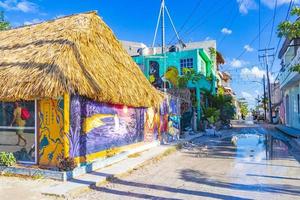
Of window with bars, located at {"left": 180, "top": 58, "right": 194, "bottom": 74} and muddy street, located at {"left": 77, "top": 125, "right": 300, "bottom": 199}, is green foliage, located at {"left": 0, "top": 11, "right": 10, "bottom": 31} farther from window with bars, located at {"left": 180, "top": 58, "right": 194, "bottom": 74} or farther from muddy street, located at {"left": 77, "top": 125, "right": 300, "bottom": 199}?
muddy street, located at {"left": 77, "top": 125, "right": 300, "bottom": 199}

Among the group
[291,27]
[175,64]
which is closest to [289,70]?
[291,27]

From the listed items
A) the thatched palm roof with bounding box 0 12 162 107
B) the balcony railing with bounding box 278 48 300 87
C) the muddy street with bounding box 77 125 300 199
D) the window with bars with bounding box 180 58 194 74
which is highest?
the window with bars with bounding box 180 58 194 74

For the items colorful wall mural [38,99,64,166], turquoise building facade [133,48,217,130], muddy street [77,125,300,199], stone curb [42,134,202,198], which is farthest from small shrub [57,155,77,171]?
turquoise building facade [133,48,217,130]

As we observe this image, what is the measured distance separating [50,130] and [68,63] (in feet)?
6.83

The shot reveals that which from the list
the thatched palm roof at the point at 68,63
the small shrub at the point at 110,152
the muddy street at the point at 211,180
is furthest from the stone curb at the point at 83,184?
the thatched palm roof at the point at 68,63

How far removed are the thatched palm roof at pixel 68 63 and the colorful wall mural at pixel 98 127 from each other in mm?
552

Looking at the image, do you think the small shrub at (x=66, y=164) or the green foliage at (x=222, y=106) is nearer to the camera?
the small shrub at (x=66, y=164)

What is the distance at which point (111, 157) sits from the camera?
37.5ft

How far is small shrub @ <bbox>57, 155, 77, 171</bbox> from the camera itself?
356 inches

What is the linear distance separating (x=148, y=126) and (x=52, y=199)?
29.8 feet

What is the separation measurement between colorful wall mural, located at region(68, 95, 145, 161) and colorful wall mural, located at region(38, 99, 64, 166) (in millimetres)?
321

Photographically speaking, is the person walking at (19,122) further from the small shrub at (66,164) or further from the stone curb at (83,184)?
the stone curb at (83,184)

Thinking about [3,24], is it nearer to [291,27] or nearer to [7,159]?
[7,159]

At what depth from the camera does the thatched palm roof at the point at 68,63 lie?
9141 mm
